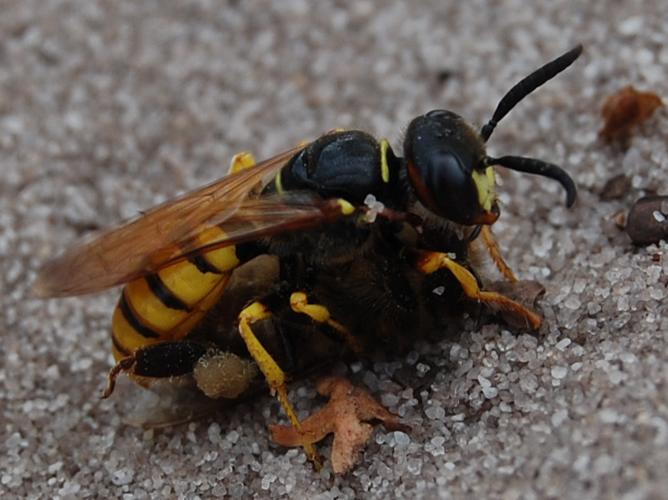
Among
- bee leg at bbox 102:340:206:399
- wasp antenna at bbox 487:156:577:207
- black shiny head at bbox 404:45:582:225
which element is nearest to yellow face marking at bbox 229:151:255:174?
bee leg at bbox 102:340:206:399

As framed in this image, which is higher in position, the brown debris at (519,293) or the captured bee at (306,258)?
the captured bee at (306,258)

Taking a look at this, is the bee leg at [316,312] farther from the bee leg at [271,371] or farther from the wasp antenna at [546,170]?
the wasp antenna at [546,170]

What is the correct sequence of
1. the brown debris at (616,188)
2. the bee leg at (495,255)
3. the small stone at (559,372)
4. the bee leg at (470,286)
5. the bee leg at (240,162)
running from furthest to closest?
the brown debris at (616,188), the bee leg at (240,162), the bee leg at (495,255), the bee leg at (470,286), the small stone at (559,372)

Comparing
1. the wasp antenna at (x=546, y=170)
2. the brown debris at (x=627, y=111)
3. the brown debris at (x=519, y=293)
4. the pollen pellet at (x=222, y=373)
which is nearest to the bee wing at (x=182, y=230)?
the pollen pellet at (x=222, y=373)

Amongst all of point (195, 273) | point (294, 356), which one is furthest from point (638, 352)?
point (195, 273)

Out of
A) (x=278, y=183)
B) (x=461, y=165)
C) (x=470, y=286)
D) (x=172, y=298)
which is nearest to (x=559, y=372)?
(x=470, y=286)

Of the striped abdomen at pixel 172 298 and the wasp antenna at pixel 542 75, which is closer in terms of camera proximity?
the wasp antenna at pixel 542 75

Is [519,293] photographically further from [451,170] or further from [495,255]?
[451,170]

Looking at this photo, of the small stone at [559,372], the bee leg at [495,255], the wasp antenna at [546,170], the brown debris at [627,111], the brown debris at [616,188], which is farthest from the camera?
the brown debris at [627,111]
